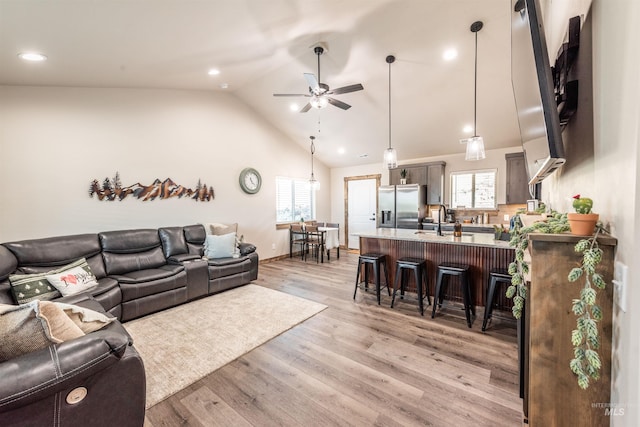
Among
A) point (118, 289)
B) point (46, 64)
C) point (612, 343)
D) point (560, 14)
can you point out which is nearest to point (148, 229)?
point (118, 289)

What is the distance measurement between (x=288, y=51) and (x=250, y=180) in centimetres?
281

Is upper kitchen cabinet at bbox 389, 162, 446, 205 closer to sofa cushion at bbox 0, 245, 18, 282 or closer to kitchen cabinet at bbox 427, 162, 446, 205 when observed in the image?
kitchen cabinet at bbox 427, 162, 446, 205

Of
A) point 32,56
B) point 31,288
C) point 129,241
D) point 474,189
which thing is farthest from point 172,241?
point 474,189

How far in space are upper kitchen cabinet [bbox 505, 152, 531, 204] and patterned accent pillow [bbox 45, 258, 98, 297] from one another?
6.75 metres

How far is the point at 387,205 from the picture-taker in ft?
21.2

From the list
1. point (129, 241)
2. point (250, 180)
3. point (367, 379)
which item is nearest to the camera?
point (367, 379)

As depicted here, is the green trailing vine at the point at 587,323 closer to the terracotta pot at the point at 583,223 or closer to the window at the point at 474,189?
the terracotta pot at the point at 583,223

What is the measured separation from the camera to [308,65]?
395 cm

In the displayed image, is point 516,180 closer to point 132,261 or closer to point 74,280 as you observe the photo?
point 132,261

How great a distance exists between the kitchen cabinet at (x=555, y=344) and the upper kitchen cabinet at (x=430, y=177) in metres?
5.11

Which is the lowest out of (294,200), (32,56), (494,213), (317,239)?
(317,239)

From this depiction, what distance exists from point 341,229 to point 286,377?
5867 mm

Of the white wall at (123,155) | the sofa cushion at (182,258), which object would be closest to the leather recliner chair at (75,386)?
the sofa cushion at (182,258)

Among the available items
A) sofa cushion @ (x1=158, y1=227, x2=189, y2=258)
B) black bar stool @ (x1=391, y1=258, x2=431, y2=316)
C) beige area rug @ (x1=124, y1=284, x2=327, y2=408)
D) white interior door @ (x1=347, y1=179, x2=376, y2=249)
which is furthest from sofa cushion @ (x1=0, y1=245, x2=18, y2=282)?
white interior door @ (x1=347, y1=179, x2=376, y2=249)
